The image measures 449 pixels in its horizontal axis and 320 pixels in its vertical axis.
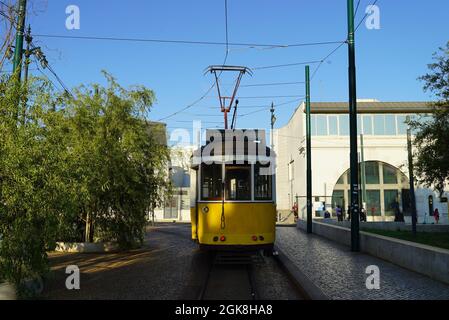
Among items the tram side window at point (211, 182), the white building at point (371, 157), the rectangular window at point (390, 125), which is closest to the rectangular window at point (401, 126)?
the white building at point (371, 157)

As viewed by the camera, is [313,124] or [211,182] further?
[313,124]

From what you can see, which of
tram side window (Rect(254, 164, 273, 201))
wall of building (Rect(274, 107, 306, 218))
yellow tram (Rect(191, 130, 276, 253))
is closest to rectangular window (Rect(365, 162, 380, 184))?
wall of building (Rect(274, 107, 306, 218))

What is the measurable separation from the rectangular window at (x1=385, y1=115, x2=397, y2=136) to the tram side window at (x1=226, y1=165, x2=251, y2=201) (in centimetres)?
3561

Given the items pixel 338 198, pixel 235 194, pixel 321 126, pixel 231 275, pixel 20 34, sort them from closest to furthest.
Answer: pixel 20 34 → pixel 231 275 → pixel 235 194 → pixel 338 198 → pixel 321 126

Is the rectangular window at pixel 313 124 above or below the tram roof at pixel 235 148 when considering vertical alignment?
above

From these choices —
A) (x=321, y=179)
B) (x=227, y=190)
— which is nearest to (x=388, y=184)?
(x=321, y=179)

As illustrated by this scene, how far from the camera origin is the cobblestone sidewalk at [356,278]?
7.61 meters

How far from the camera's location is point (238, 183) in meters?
11.5

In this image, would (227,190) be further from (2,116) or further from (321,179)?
(321,179)

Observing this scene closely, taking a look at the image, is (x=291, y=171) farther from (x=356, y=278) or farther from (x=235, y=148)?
(x=356, y=278)

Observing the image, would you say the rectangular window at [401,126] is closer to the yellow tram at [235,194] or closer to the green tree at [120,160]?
the green tree at [120,160]

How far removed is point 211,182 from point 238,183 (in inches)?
27.9

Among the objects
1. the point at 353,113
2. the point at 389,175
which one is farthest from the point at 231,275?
the point at 389,175
